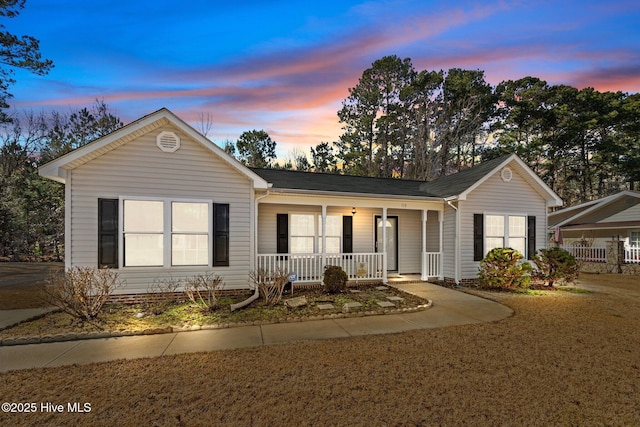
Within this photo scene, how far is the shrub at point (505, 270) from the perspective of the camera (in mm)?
9000

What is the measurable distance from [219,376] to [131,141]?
20.7 feet

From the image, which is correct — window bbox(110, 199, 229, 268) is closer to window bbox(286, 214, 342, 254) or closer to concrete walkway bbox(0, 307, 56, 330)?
concrete walkway bbox(0, 307, 56, 330)

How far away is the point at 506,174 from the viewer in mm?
10367

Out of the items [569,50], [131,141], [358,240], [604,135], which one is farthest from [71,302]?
[604,135]

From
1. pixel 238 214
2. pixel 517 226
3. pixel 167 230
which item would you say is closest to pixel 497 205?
pixel 517 226

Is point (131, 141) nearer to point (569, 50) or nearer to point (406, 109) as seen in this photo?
point (569, 50)

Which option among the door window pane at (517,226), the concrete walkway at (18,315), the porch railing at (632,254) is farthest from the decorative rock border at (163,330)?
the porch railing at (632,254)

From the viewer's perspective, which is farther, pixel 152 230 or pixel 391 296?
pixel 391 296

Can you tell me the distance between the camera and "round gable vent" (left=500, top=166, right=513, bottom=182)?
10336 millimetres

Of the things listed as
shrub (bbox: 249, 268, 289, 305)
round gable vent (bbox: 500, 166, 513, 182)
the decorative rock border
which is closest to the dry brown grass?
the decorative rock border

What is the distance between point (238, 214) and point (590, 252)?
60.0 feet

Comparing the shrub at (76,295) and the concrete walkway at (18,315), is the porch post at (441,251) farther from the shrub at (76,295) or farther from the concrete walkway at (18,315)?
the concrete walkway at (18,315)

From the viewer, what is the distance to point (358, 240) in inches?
418

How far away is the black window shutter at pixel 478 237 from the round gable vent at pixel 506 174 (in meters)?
1.66
